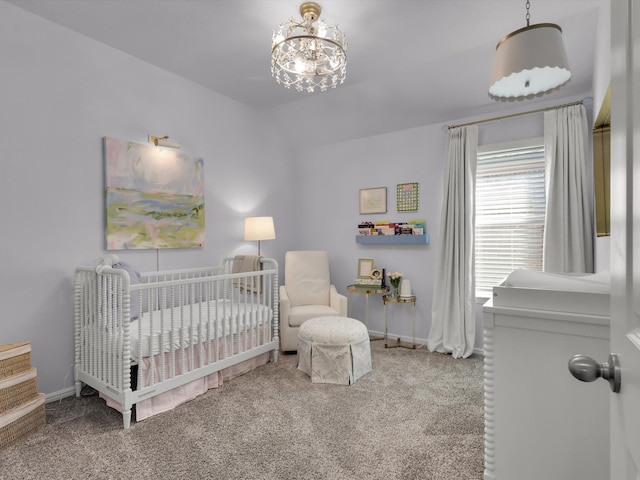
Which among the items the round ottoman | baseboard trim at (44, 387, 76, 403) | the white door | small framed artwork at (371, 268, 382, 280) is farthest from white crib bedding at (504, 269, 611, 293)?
baseboard trim at (44, 387, 76, 403)

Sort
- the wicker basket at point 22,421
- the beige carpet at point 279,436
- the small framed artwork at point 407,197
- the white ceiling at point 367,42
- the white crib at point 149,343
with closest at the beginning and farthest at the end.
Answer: the beige carpet at point 279,436
the wicker basket at point 22,421
the white crib at point 149,343
the white ceiling at point 367,42
the small framed artwork at point 407,197

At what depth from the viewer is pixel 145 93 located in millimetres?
3006

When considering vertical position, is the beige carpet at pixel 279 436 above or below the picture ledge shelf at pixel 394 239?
below

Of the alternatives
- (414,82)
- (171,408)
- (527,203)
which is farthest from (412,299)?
(171,408)

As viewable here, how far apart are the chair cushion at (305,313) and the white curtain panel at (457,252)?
1.03 meters

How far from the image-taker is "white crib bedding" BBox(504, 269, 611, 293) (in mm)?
1238

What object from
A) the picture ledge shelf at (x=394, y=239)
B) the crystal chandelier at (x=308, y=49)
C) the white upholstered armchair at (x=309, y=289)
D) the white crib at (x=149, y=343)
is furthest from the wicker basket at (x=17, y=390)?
the picture ledge shelf at (x=394, y=239)

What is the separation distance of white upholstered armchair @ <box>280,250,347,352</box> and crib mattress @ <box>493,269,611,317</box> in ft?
7.50

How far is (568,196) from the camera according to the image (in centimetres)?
287

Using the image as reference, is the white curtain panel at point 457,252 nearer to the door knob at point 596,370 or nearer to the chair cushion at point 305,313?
the chair cushion at point 305,313

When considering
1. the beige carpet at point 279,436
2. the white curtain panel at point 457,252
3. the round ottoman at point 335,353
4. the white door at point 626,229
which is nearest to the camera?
the white door at point 626,229

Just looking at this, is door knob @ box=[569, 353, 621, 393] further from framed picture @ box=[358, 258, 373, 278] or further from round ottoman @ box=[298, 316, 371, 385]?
framed picture @ box=[358, 258, 373, 278]

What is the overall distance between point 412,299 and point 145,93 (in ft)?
9.91

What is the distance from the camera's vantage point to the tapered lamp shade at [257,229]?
3641 millimetres
